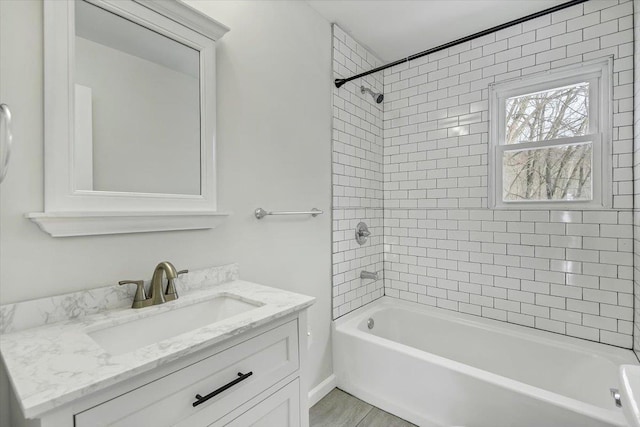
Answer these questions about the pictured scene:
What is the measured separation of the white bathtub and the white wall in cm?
32

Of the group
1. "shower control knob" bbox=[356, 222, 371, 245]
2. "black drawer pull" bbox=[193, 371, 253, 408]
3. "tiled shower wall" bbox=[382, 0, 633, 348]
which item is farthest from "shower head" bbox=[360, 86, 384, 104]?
"black drawer pull" bbox=[193, 371, 253, 408]

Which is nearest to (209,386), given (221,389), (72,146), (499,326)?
(221,389)

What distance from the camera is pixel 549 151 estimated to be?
219 cm

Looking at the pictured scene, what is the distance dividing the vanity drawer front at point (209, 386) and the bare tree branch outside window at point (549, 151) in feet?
6.78

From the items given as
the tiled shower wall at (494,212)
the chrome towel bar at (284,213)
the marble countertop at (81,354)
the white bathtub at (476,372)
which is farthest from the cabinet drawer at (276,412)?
the tiled shower wall at (494,212)

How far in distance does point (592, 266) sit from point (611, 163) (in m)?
0.67

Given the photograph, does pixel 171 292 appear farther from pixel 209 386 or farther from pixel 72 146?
pixel 72 146

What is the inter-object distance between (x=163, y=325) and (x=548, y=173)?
8.44 feet

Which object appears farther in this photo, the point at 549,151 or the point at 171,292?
the point at 549,151

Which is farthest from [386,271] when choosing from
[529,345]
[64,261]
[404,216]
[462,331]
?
[64,261]

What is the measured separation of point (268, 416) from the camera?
3.57 ft

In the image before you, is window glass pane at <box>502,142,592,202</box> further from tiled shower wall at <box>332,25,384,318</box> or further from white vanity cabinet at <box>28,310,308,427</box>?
white vanity cabinet at <box>28,310,308,427</box>

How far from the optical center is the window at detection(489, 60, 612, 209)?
199cm

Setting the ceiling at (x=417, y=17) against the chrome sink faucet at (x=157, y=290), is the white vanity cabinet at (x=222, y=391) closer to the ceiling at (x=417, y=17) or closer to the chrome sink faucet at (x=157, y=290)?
the chrome sink faucet at (x=157, y=290)
